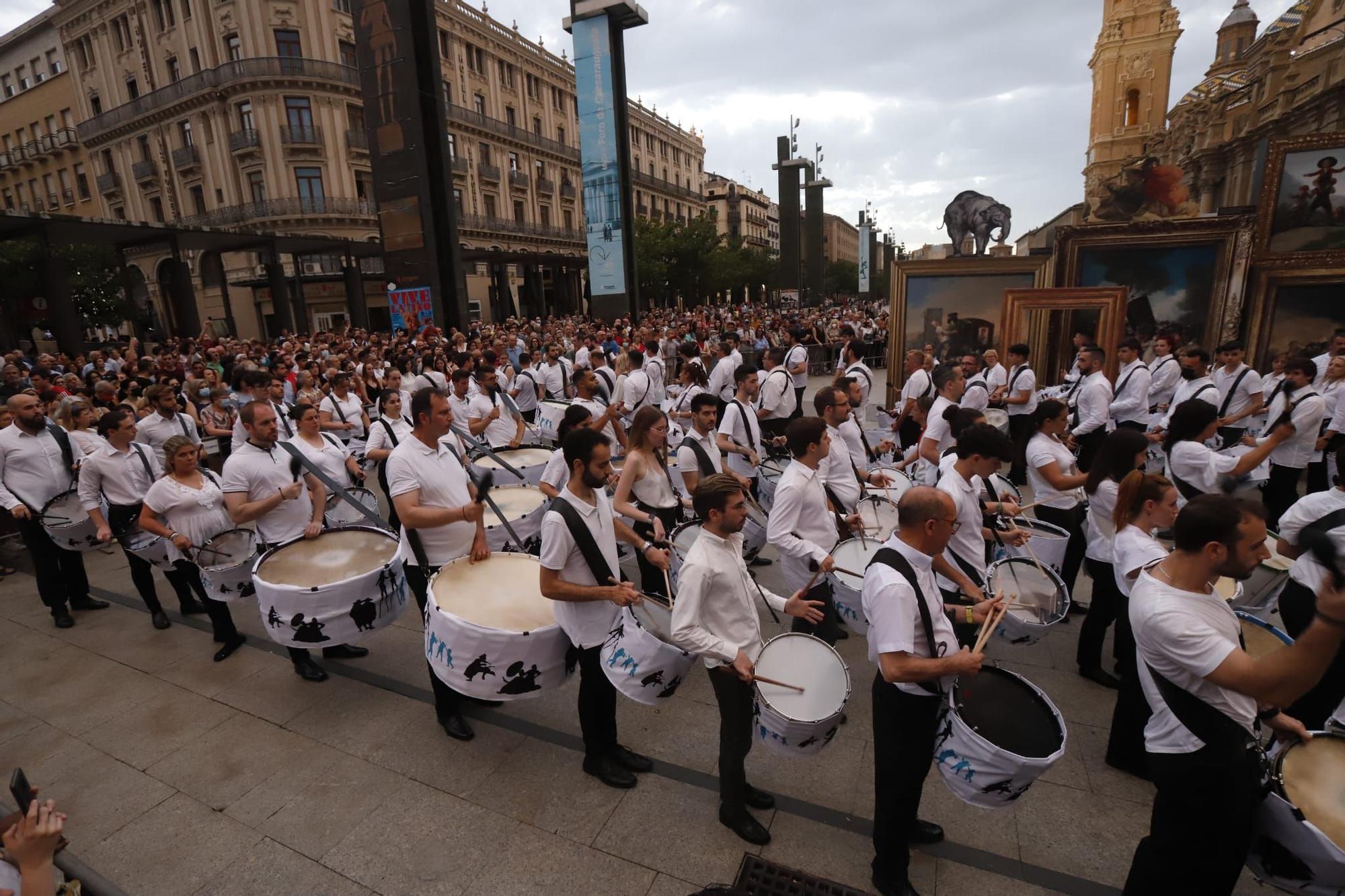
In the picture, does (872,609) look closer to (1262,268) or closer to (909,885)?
(909,885)

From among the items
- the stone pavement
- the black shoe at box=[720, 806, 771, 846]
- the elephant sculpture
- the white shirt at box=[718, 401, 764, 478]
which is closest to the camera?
the stone pavement

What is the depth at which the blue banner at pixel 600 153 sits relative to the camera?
72.4 ft

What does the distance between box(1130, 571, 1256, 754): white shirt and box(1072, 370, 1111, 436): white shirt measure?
5.28 m

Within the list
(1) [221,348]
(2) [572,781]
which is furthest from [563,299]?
(2) [572,781]

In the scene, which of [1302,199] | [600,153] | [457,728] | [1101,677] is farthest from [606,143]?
[1101,677]

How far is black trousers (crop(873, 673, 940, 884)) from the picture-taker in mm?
2664

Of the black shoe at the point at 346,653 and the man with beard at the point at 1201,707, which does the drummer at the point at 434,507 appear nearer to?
the black shoe at the point at 346,653

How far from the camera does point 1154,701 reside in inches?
97.2

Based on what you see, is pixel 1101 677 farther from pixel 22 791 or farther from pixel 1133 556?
pixel 22 791

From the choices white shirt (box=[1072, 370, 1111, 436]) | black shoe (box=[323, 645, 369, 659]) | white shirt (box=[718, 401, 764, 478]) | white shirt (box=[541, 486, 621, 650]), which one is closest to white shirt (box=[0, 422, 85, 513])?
black shoe (box=[323, 645, 369, 659])

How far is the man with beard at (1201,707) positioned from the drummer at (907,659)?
2.02 feet

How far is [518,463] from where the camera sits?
650cm

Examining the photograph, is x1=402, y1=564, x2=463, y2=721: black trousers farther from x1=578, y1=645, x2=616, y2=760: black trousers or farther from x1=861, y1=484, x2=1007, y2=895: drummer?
x1=861, y1=484, x2=1007, y2=895: drummer

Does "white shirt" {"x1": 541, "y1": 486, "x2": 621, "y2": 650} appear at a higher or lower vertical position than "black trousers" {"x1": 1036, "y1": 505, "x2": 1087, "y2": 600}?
higher
